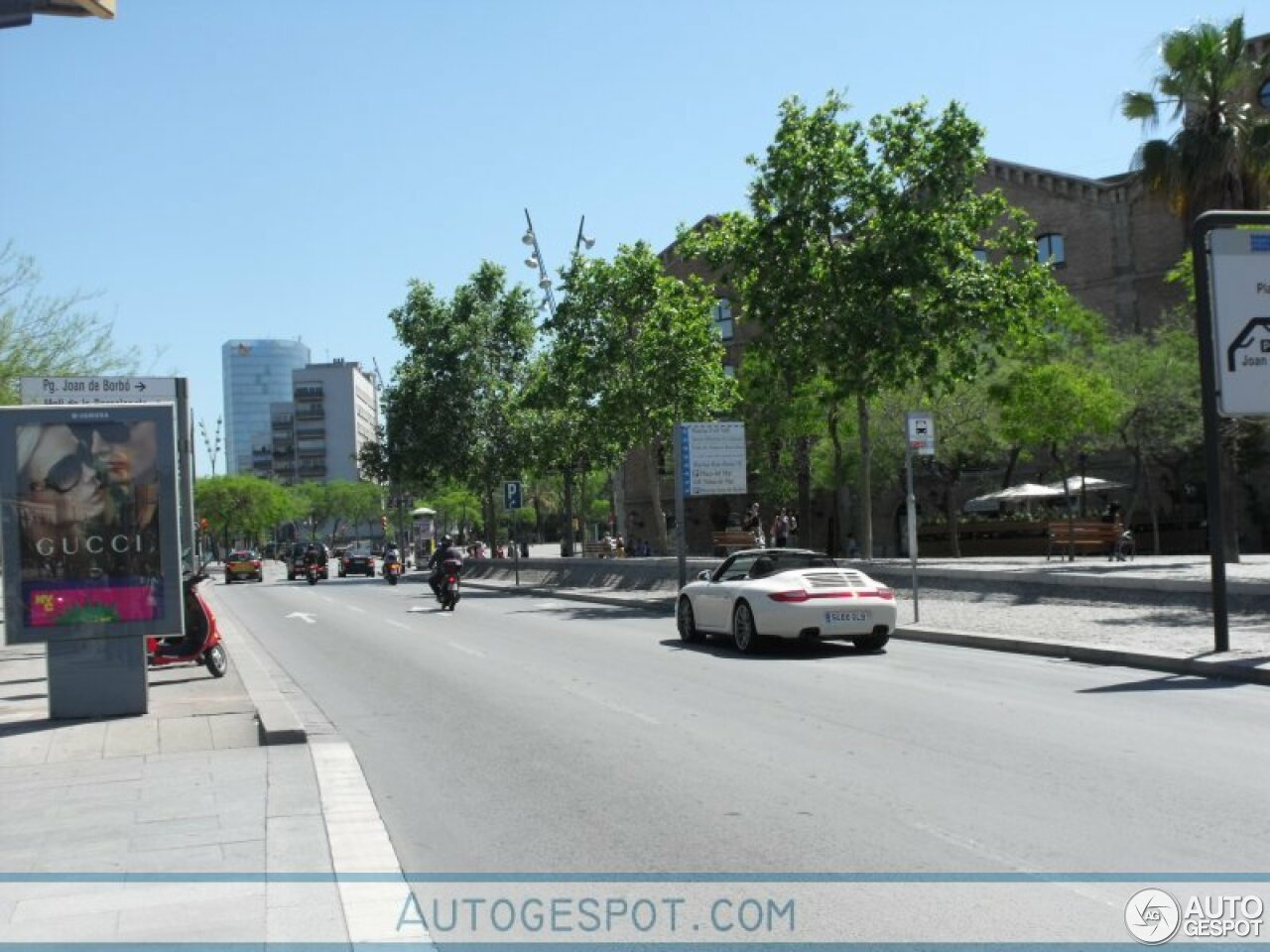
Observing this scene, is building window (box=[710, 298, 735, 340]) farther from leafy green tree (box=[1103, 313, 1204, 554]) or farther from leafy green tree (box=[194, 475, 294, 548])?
leafy green tree (box=[194, 475, 294, 548])

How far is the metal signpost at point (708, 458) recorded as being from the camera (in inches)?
1161

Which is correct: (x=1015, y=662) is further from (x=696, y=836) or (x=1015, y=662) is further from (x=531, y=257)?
(x=531, y=257)

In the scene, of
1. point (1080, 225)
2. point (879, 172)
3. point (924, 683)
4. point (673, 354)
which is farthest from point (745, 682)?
Answer: point (1080, 225)

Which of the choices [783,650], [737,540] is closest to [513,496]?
[737,540]

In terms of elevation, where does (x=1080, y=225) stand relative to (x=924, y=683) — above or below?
above

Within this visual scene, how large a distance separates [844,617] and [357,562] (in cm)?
5077

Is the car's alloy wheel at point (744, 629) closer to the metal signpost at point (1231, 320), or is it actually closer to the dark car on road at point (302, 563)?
the metal signpost at point (1231, 320)

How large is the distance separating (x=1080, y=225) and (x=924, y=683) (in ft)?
142

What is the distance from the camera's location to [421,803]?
8195mm

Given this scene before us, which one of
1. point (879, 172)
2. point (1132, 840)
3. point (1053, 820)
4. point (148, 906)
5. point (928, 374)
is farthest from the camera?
point (928, 374)

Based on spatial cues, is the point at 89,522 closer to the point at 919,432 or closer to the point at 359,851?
the point at 359,851

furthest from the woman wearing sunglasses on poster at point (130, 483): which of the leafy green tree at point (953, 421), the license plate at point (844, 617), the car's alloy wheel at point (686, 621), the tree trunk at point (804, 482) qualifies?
the tree trunk at point (804, 482)

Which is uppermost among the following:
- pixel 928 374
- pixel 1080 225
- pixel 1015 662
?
pixel 1080 225

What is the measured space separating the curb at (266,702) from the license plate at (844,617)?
21.6ft
